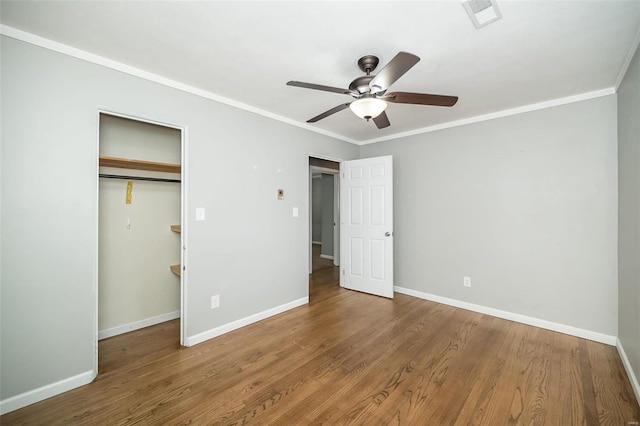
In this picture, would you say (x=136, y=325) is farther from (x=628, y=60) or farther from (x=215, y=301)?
(x=628, y=60)

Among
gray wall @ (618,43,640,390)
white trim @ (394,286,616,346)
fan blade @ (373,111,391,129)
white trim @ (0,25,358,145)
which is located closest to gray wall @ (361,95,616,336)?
white trim @ (394,286,616,346)

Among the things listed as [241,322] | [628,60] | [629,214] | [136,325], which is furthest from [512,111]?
[136,325]

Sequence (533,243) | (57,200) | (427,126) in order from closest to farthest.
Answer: (57,200), (533,243), (427,126)

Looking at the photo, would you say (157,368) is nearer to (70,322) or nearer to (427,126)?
(70,322)

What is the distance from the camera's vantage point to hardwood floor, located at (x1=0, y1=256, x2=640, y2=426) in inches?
67.3

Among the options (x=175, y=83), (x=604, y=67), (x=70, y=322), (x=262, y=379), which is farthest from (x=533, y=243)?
(x=70, y=322)

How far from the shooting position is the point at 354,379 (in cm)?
207

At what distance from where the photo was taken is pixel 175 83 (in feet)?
8.07

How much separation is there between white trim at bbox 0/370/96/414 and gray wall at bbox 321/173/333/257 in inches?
206

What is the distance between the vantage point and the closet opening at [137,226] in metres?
2.69

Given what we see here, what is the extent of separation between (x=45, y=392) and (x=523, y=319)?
434 centimetres

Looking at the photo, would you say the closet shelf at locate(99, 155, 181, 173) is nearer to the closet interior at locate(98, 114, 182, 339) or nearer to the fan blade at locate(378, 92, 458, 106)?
the closet interior at locate(98, 114, 182, 339)

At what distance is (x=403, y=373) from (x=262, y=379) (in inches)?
43.3

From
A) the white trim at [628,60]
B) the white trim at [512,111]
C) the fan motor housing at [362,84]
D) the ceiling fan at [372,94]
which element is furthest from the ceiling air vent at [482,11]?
the white trim at [512,111]
